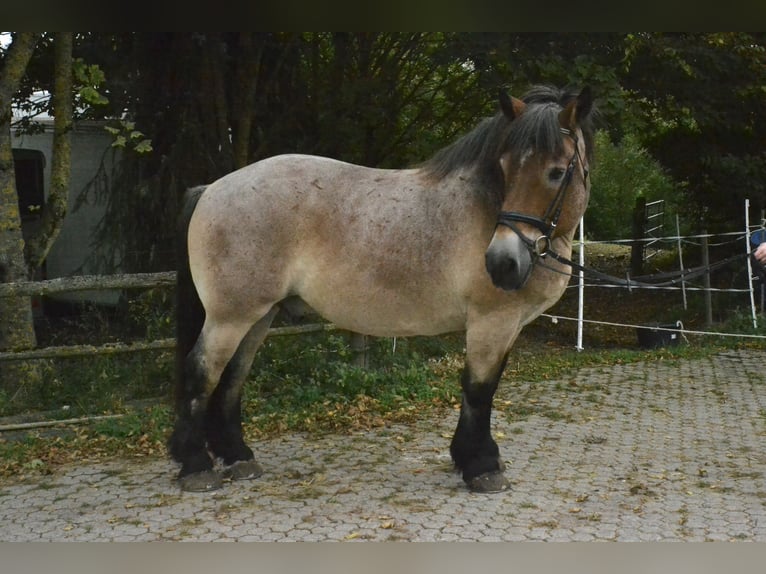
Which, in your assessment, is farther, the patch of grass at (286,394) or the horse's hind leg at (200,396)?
the patch of grass at (286,394)

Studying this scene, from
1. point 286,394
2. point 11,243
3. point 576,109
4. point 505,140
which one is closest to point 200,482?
point 286,394

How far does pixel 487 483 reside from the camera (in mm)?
4414

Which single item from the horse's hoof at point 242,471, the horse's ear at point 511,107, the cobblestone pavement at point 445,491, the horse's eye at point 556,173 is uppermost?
the horse's ear at point 511,107

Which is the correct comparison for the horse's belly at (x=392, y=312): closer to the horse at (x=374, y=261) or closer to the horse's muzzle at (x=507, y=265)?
the horse at (x=374, y=261)

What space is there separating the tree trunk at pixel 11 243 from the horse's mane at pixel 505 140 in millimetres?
3612

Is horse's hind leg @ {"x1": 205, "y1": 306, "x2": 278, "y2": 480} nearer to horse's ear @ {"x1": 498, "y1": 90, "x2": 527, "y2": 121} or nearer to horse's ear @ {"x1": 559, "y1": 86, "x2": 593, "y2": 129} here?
horse's ear @ {"x1": 498, "y1": 90, "x2": 527, "y2": 121}

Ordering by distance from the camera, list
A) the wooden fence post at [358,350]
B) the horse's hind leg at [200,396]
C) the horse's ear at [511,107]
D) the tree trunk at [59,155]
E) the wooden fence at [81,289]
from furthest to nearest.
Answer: the wooden fence post at [358,350]
the tree trunk at [59,155]
the wooden fence at [81,289]
the horse's hind leg at [200,396]
the horse's ear at [511,107]

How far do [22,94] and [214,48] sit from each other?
2.17m

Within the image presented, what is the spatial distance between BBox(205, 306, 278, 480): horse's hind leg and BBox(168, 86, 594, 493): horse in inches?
3.8

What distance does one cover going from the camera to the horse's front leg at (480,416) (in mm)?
4320

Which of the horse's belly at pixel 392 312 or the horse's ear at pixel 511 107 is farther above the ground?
the horse's ear at pixel 511 107

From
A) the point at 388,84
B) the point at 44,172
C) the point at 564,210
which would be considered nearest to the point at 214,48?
the point at 388,84

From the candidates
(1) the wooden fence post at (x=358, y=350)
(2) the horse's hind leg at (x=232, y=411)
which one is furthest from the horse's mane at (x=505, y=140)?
(1) the wooden fence post at (x=358, y=350)
